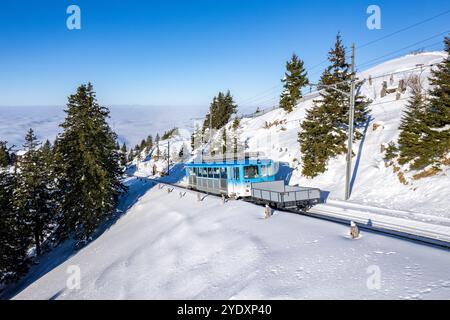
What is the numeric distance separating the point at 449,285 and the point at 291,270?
4.15m

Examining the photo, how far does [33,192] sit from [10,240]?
22.4ft

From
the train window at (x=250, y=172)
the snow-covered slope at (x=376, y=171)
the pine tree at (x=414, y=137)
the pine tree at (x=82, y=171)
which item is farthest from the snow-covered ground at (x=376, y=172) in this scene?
the pine tree at (x=82, y=171)

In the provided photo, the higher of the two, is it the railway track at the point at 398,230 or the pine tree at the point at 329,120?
the pine tree at the point at 329,120

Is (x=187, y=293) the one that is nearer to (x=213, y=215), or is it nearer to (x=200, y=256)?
(x=200, y=256)

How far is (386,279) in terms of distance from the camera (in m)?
8.32

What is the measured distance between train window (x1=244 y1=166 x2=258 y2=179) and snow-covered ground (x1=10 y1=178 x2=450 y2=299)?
8.97ft

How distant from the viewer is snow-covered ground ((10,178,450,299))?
8.41 m

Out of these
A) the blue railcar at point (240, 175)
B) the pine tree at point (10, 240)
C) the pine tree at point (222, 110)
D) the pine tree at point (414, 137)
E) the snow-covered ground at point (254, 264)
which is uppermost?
the pine tree at point (222, 110)

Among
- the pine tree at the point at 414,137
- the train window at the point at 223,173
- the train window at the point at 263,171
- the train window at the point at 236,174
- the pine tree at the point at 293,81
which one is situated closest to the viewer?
the pine tree at the point at 414,137

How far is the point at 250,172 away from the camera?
22625 millimetres

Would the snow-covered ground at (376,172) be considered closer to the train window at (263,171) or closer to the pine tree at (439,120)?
the pine tree at (439,120)

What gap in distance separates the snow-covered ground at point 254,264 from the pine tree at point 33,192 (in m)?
12.7

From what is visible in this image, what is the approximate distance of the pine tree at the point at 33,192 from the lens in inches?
1248
